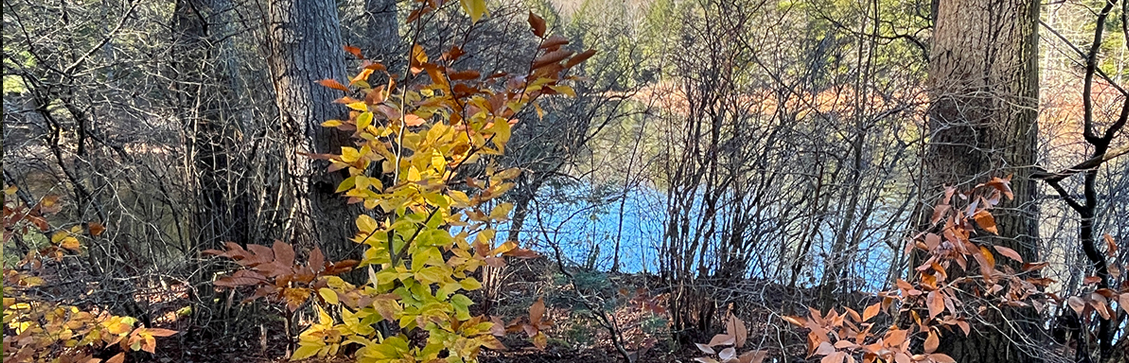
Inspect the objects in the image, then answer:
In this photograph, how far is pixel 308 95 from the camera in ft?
7.32

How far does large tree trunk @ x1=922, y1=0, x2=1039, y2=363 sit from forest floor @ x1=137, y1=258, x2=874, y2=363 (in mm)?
687

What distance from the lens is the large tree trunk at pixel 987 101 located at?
2633mm

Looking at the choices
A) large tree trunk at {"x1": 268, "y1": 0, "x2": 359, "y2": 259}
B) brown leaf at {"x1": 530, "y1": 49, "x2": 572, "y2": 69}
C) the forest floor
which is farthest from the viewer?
the forest floor

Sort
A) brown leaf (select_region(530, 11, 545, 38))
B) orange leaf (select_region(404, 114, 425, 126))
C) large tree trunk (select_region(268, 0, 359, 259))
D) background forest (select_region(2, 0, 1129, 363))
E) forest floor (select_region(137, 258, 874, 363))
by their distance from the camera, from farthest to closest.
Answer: forest floor (select_region(137, 258, 874, 363)), background forest (select_region(2, 0, 1129, 363)), large tree trunk (select_region(268, 0, 359, 259)), orange leaf (select_region(404, 114, 425, 126)), brown leaf (select_region(530, 11, 545, 38))

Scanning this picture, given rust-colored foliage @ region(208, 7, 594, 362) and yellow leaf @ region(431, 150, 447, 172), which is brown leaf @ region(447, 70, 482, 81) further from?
yellow leaf @ region(431, 150, 447, 172)

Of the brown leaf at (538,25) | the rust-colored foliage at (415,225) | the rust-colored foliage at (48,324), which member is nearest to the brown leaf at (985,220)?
the rust-colored foliage at (415,225)

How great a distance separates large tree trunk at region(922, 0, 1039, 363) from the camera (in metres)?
2.63

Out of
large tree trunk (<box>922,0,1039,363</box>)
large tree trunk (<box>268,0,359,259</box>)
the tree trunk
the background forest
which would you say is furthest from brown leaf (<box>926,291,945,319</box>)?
the tree trunk

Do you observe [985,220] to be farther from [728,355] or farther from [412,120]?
[412,120]

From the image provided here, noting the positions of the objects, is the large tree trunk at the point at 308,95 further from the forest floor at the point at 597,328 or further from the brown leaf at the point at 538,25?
the brown leaf at the point at 538,25

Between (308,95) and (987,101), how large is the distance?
2796mm

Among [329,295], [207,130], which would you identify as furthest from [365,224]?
[207,130]

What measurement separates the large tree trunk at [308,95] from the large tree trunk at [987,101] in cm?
239

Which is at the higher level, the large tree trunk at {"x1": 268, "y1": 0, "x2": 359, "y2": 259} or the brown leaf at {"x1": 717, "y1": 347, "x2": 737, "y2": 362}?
the large tree trunk at {"x1": 268, "y1": 0, "x2": 359, "y2": 259}
